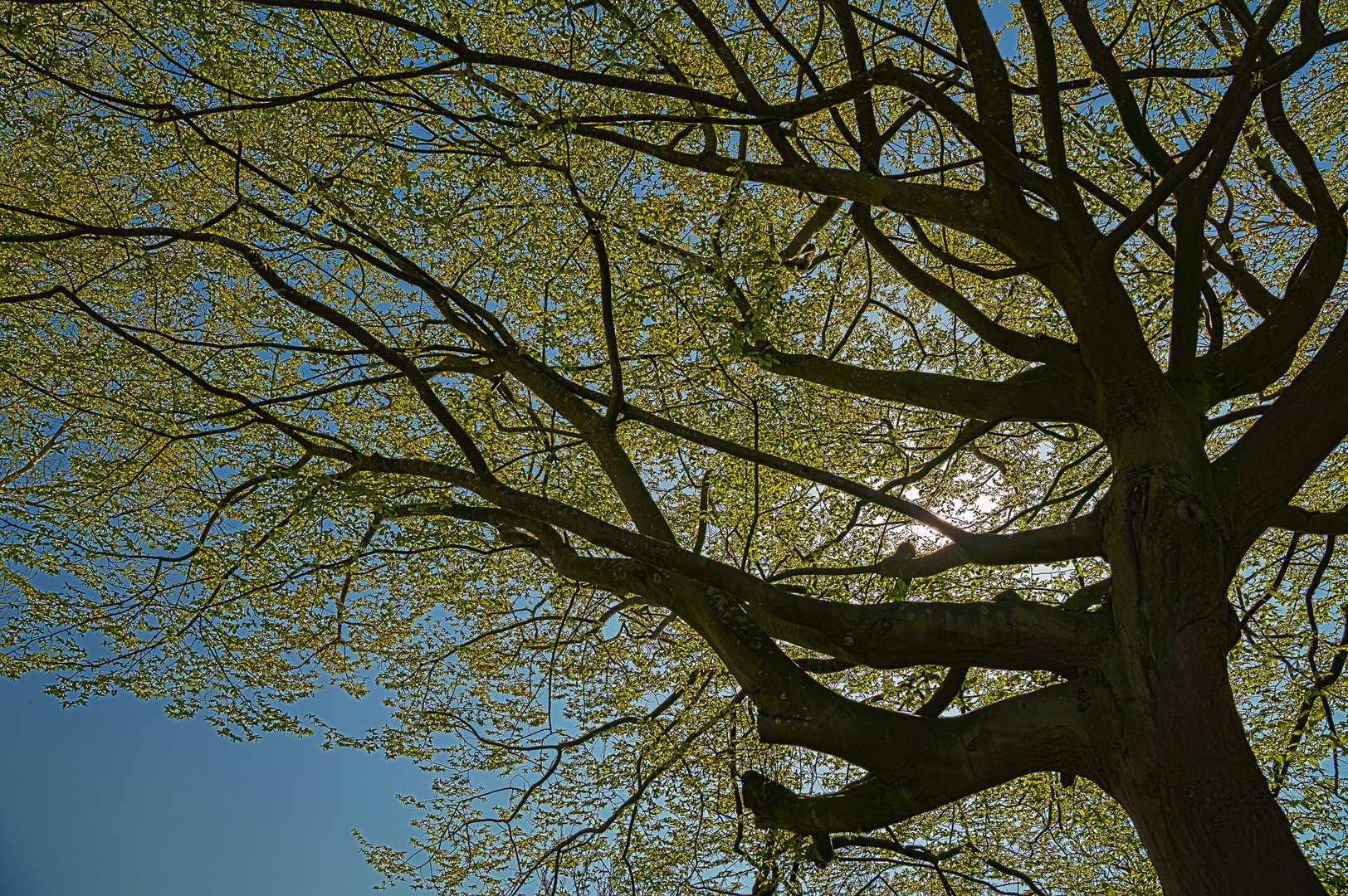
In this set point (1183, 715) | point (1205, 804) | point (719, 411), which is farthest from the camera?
point (719, 411)

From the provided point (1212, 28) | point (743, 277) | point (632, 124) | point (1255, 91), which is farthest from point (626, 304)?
point (1212, 28)

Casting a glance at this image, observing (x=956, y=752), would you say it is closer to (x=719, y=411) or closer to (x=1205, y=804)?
(x=1205, y=804)

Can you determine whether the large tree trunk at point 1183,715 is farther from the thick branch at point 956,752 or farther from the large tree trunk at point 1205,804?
the thick branch at point 956,752

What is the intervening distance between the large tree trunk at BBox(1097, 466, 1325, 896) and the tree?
0.02 m

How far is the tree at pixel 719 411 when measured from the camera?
13.8 feet

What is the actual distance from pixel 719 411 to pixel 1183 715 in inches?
150

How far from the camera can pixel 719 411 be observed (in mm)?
6641

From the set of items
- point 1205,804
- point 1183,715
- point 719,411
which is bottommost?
point 1205,804

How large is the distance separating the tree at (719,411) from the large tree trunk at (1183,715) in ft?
0.06

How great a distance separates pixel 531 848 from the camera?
8102 mm

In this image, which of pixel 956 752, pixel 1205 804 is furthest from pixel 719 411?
pixel 1205 804

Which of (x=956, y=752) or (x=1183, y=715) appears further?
(x=956, y=752)

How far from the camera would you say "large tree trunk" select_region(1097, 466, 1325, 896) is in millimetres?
3428

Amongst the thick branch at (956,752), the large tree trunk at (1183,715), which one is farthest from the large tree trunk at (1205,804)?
the thick branch at (956,752)
